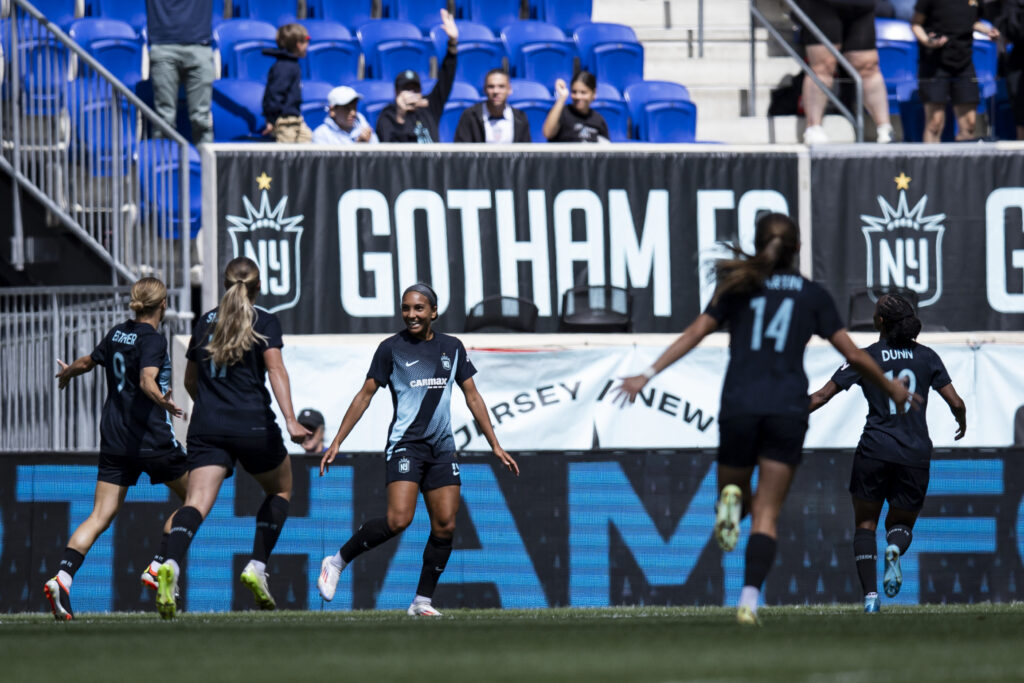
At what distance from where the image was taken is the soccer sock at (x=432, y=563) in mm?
10578

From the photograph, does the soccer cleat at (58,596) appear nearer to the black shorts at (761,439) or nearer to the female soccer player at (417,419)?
the female soccer player at (417,419)

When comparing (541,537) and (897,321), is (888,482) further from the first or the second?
(541,537)

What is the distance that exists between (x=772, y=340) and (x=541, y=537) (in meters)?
4.86

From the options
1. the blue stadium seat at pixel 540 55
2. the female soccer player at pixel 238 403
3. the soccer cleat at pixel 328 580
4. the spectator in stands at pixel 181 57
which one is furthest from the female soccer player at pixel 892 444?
the blue stadium seat at pixel 540 55

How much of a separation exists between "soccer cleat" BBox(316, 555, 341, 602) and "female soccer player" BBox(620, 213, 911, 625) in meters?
3.01

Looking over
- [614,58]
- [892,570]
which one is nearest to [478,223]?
[614,58]

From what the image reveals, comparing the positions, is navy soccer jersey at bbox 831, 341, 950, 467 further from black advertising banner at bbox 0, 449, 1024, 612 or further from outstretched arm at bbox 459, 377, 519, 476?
outstretched arm at bbox 459, 377, 519, 476

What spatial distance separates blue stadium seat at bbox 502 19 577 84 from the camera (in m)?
19.5

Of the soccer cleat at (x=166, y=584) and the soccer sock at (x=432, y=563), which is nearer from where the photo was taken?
the soccer cleat at (x=166, y=584)

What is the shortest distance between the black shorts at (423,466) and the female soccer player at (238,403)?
2.20 feet

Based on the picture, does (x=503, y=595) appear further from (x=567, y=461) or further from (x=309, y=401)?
(x=309, y=401)

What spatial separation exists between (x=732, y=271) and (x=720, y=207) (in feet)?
27.7

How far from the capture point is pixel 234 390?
9938 mm

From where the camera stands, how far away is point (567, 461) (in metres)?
12.7
